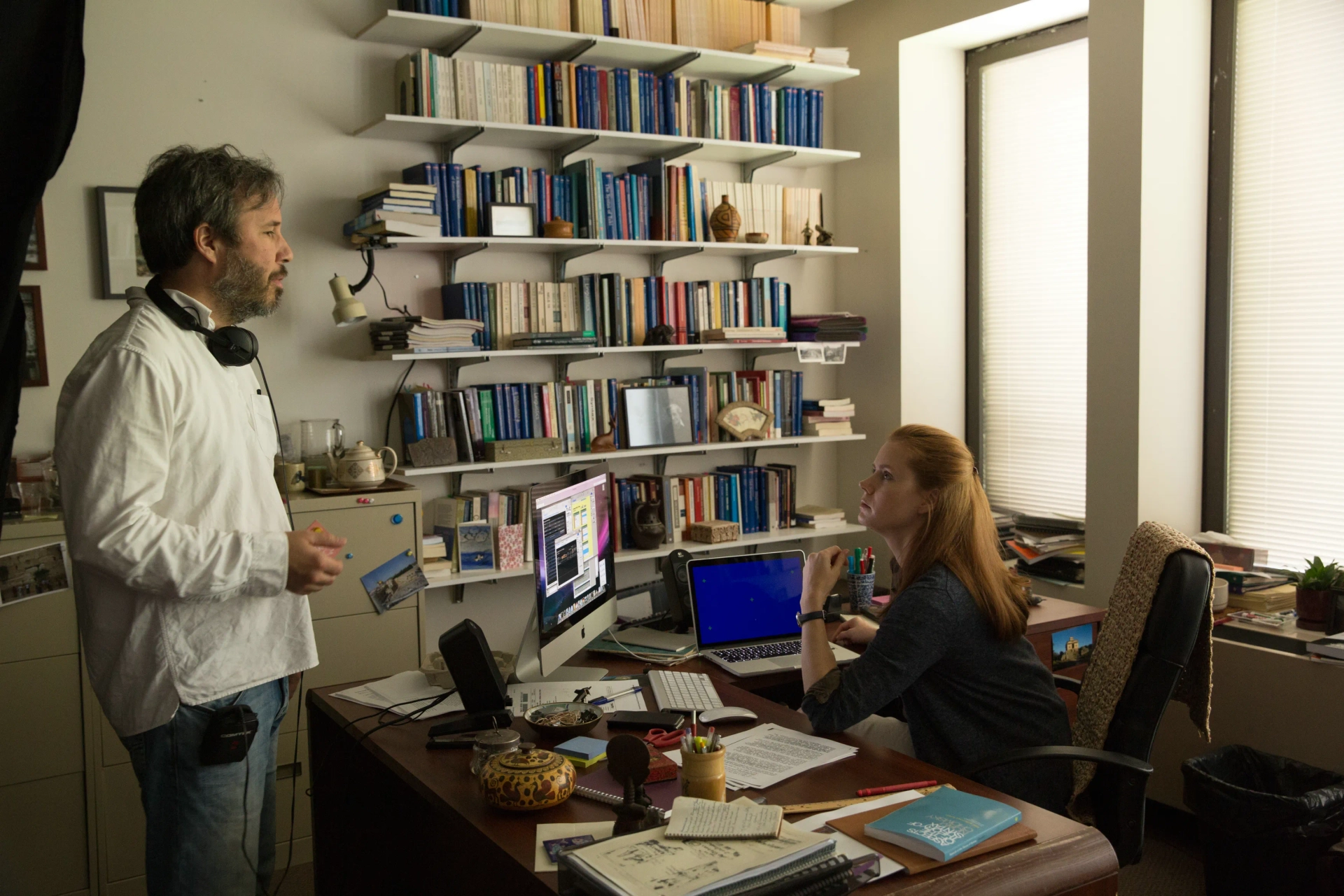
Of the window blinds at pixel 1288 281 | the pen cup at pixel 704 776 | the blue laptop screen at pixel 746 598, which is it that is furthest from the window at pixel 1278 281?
the pen cup at pixel 704 776

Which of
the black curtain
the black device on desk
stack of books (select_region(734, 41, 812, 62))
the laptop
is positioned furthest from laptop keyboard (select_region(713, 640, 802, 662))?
stack of books (select_region(734, 41, 812, 62))

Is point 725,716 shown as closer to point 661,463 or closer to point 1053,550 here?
point 661,463

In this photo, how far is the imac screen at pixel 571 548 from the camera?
7.15 ft

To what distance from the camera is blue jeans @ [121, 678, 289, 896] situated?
5.68 feet

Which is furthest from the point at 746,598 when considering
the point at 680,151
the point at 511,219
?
the point at 680,151

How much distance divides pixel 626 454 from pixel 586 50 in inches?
58.2

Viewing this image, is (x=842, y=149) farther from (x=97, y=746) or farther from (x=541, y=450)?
(x=97, y=746)

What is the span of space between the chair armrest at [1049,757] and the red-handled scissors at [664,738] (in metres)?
0.57

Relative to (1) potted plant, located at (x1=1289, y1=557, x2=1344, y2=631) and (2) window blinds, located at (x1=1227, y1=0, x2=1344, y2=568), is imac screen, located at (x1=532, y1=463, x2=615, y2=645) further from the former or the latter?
(2) window blinds, located at (x1=1227, y1=0, x2=1344, y2=568)

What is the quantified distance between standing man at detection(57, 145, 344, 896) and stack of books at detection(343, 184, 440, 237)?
142cm

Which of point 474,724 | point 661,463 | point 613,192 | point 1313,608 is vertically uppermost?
point 613,192

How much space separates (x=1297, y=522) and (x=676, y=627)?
2.22 m

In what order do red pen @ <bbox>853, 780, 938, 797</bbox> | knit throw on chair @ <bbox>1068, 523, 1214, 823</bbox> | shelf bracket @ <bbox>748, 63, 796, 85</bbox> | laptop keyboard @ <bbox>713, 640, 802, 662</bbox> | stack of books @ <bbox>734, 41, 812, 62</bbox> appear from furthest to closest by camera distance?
shelf bracket @ <bbox>748, 63, 796, 85</bbox> → stack of books @ <bbox>734, 41, 812, 62</bbox> → laptop keyboard @ <bbox>713, 640, 802, 662</bbox> → knit throw on chair @ <bbox>1068, 523, 1214, 823</bbox> → red pen @ <bbox>853, 780, 938, 797</bbox>

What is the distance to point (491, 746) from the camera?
6.01 ft
